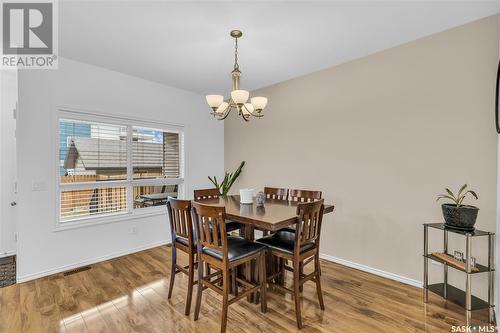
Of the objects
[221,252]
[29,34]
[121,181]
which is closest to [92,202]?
[121,181]

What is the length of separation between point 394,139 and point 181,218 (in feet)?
8.10

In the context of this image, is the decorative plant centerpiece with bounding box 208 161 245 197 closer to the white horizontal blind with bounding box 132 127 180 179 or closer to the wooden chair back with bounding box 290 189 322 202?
the white horizontal blind with bounding box 132 127 180 179

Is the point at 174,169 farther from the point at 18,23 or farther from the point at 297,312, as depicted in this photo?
the point at 297,312

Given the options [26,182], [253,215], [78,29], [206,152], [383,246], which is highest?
[78,29]

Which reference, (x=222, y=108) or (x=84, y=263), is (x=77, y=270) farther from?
(x=222, y=108)

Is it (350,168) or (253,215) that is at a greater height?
(350,168)

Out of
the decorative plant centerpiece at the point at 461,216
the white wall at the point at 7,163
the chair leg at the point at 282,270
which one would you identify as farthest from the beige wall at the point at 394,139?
the white wall at the point at 7,163

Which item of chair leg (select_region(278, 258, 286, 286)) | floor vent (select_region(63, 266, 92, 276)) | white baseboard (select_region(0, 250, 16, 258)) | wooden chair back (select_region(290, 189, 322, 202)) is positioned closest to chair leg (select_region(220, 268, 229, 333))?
chair leg (select_region(278, 258, 286, 286))

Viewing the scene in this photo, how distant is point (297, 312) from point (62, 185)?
3.15 m

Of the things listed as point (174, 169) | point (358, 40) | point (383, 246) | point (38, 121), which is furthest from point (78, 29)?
point (383, 246)

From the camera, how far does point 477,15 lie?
2.20 meters

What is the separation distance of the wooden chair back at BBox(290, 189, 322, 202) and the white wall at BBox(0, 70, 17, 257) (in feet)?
13.2

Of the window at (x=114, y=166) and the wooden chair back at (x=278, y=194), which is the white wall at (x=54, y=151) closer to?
the window at (x=114, y=166)

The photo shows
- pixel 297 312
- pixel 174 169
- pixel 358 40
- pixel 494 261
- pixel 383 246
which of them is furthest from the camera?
pixel 174 169
